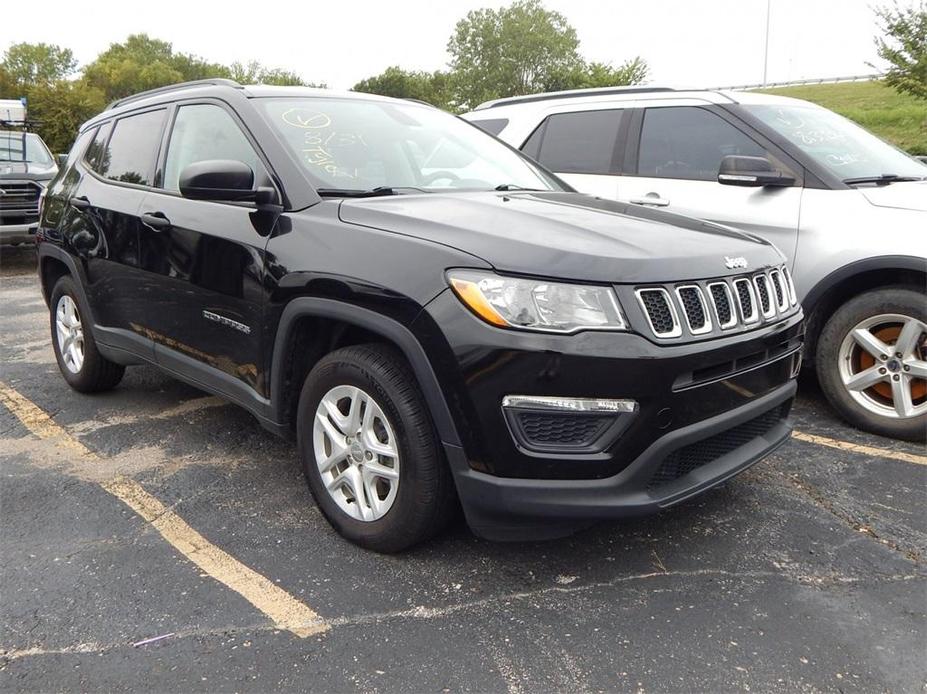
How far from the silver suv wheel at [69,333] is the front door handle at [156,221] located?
123 cm

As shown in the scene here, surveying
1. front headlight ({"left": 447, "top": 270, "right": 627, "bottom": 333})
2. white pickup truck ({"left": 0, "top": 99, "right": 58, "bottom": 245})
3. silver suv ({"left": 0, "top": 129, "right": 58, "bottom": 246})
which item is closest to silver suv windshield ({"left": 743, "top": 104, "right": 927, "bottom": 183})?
front headlight ({"left": 447, "top": 270, "right": 627, "bottom": 333})

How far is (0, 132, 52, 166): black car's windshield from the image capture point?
11.4 m

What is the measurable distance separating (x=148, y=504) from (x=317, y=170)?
1598 mm

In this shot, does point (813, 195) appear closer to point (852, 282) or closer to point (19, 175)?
point (852, 282)

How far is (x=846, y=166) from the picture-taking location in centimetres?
430

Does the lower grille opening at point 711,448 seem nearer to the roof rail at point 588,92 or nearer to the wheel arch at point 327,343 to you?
the wheel arch at point 327,343

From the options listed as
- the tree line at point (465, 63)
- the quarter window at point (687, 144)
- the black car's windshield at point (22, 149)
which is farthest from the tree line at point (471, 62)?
the quarter window at point (687, 144)

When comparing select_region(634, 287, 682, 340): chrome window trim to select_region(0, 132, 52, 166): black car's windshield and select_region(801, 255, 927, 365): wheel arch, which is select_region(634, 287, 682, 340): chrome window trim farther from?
select_region(0, 132, 52, 166): black car's windshield

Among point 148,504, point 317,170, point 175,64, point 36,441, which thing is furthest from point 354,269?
Answer: point 175,64

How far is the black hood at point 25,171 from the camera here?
1085 centimetres

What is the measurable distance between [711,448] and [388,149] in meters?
1.90

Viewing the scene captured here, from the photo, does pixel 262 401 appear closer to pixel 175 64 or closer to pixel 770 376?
pixel 770 376

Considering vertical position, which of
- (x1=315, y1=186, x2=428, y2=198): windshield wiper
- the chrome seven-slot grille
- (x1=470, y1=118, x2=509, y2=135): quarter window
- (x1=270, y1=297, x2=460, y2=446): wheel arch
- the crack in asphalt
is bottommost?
the crack in asphalt

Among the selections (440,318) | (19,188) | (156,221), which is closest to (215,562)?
(440,318)
